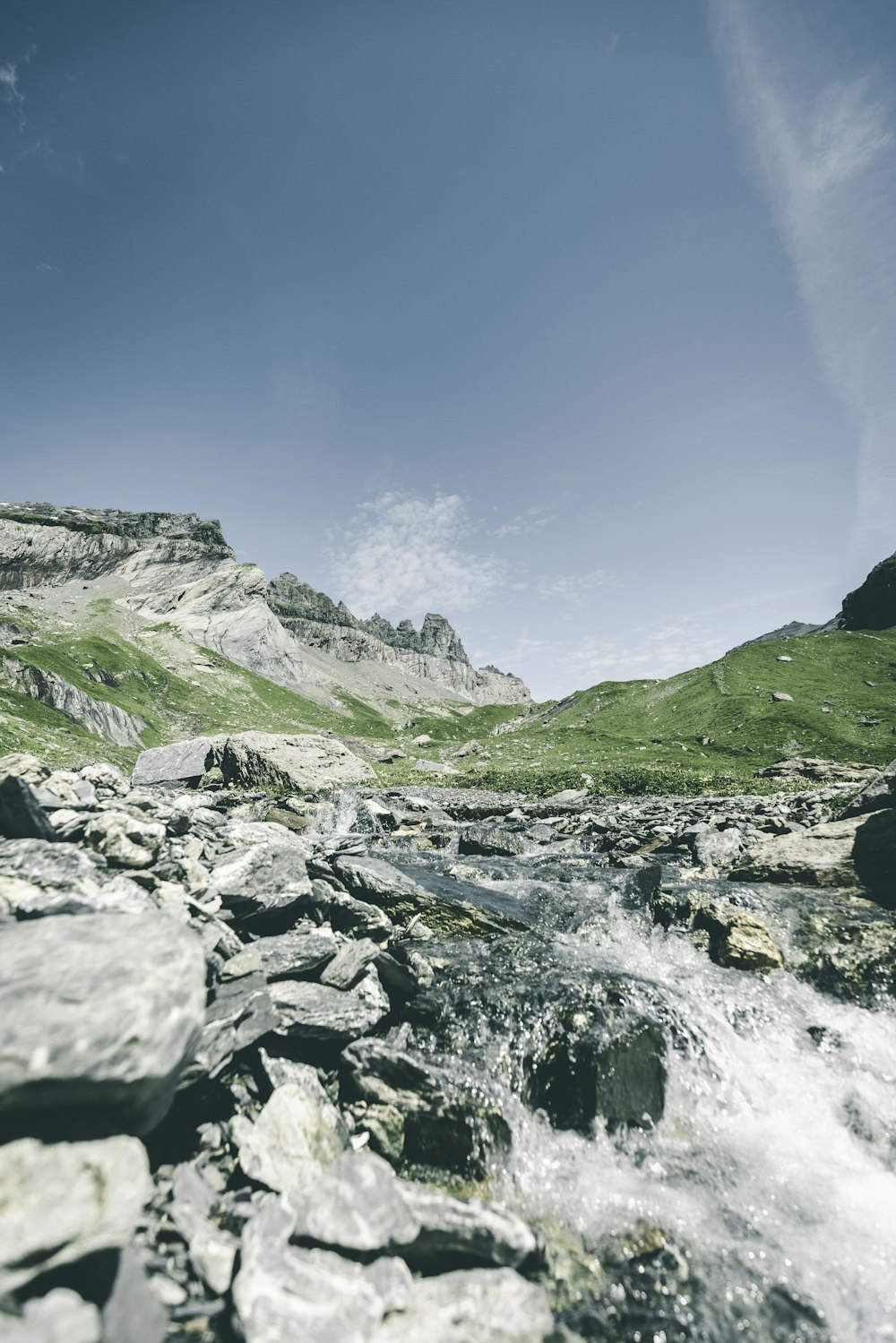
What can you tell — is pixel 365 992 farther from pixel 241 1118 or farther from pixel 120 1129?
pixel 120 1129

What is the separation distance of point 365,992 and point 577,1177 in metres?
3.99

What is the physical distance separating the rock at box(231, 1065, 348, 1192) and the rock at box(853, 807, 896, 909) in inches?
536

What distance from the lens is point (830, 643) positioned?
3920 inches

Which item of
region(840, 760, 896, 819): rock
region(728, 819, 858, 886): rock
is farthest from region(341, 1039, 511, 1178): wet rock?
region(840, 760, 896, 819): rock

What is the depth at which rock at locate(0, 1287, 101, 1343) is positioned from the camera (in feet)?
11.1

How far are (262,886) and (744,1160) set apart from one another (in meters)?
9.17

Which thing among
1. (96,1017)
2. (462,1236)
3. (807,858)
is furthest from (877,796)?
(96,1017)

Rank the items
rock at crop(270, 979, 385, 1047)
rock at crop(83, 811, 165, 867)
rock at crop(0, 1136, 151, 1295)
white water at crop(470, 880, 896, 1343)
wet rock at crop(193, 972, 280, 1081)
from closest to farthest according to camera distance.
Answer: rock at crop(0, 1136, 151, 1295)
white water at crop(470, 880, 896, 1343)
wet rock at crop(193, 972, 280, 1081)
rock at crop(270, 979, 385, 1047)
rock at crop(83, 811, 165, 867)

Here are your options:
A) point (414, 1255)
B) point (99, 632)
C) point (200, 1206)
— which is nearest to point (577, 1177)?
point (414, 1255)

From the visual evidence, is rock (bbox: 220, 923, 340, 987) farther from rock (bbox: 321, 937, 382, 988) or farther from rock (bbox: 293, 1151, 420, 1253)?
rock (bbox: 293, 1151, 420, 1253)

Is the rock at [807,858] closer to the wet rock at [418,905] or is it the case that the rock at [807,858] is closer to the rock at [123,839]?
the wet rock at [418,905]

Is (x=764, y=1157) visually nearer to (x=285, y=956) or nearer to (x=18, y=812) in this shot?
(x=285, y=956)

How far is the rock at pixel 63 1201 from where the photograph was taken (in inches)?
146

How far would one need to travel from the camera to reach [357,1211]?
200 inches
